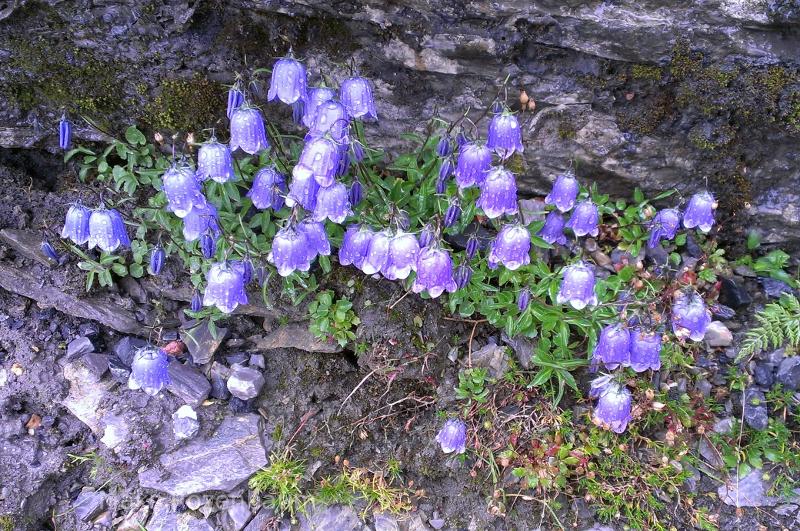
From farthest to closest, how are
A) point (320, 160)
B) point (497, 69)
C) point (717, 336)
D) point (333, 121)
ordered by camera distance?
Result: point (717, 336), point (497, 69), point (333, 121), point (320, 160)

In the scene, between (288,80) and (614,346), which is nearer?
(288,80)

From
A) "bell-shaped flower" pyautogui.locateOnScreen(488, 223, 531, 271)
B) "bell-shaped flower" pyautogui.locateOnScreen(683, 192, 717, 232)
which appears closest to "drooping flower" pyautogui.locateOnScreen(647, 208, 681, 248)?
"bell-shaped flower" pyautogui.locateOnScreen(683, 192, 717, 232)

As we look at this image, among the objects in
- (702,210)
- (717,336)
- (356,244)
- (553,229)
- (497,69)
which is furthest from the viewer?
(717,336)

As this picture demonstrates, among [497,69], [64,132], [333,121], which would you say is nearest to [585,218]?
[497,69]

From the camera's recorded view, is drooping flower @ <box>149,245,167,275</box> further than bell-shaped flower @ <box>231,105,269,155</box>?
Yes

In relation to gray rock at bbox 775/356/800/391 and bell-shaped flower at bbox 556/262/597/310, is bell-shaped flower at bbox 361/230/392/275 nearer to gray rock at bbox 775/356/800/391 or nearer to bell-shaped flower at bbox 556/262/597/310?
bell-shaped flower at bbox 556/262/597/310

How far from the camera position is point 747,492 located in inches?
164

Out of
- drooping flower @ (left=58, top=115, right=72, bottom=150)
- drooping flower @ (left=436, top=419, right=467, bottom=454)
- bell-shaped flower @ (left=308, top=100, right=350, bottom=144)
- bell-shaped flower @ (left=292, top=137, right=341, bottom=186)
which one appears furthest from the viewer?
drooping flower @ (left=436, top=419, right=467, bottom=454)

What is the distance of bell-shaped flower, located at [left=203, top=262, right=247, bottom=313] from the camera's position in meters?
3.77

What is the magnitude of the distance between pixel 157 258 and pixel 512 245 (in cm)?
232

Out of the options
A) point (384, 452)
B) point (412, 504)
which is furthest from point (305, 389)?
point (412, 504)

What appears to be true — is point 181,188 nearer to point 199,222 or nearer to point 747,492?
point 199,222

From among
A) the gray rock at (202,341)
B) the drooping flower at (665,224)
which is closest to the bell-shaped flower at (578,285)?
the drooping flower at (665,224)

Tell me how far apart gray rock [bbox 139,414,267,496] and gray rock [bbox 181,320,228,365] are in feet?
1.72
